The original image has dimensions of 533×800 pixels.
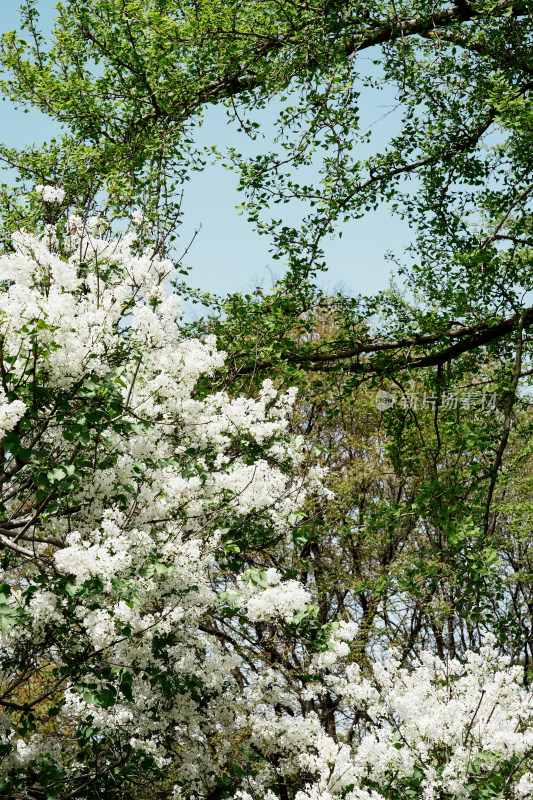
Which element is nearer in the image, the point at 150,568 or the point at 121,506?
the point at 150,568

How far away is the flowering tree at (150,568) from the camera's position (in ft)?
12.8

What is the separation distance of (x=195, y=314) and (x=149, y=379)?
4.91m

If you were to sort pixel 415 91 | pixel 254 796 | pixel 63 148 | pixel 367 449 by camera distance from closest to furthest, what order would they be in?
1. pixel 254 796
2. pixel 415 91
3. pixel 63 148
4. pixel 367 449

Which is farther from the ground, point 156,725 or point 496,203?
point 496,203

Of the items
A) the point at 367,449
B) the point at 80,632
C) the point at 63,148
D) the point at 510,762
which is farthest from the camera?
the point at 367,449

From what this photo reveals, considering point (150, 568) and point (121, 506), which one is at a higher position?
point (121, 506)

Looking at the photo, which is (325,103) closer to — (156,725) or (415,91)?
(415,91)

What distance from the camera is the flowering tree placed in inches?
154

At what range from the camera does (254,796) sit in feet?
17.6

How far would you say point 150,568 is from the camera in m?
4.06

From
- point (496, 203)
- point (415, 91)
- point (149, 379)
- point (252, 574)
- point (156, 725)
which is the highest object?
point (415, 91)

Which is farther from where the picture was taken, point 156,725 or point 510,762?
point 156,725

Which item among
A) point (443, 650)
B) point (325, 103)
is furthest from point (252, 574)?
point (443, 650)

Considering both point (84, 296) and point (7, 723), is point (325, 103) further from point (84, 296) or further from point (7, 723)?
point (7, 723)
